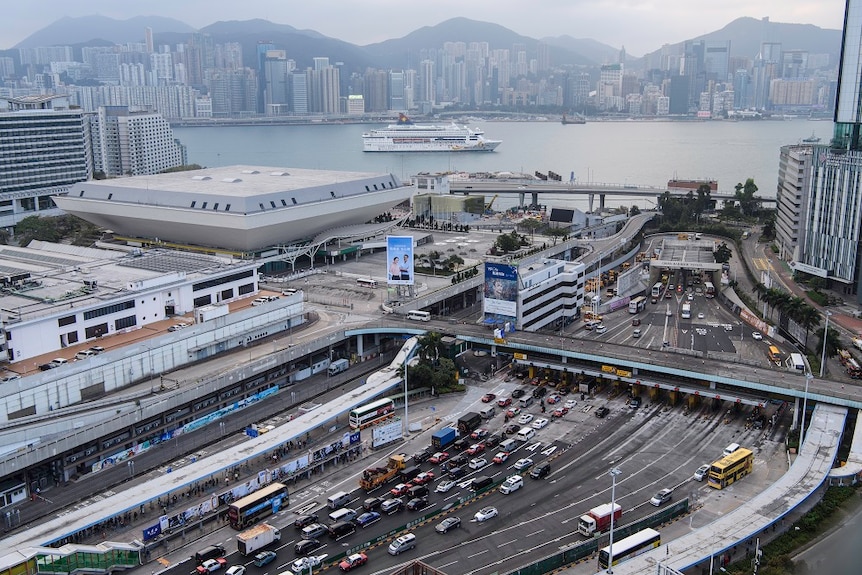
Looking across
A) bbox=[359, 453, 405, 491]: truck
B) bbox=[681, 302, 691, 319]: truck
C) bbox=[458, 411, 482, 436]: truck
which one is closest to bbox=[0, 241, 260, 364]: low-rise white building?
bbox=[359, 453, 405, 491]: truck

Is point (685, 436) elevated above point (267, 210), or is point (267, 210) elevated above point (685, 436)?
point (267, 210)

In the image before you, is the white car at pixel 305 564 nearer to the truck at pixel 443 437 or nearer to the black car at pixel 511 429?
the truck at pixel 443 437

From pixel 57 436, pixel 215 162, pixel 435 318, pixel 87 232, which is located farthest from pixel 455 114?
pixel 57 436

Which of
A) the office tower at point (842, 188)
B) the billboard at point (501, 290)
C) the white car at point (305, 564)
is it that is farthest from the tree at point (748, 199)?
the white car at point (305, 564)

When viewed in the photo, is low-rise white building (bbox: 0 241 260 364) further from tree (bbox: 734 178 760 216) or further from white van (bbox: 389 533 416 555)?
tree (bbox: 734 178 760 216)

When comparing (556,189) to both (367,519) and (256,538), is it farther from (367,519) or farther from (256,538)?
(256,538)

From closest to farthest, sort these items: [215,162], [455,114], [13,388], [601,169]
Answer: [13,388] → [601,169] → [215,162] → [455,114]

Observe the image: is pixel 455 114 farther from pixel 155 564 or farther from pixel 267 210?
pixel 155 564
